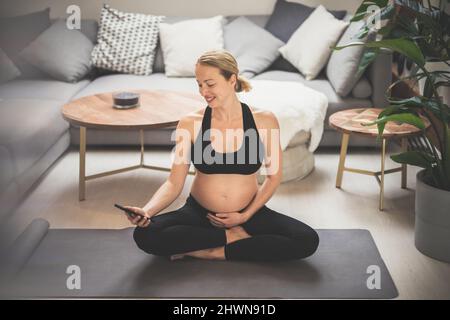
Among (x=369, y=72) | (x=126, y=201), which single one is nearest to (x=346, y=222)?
(x=126, y=201)

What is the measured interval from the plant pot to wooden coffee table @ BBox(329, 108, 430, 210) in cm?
47

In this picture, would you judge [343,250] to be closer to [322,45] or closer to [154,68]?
[322,45]

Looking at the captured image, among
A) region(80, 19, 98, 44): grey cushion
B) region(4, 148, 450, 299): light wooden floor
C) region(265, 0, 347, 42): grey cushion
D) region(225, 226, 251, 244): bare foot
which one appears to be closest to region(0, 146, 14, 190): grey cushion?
region(4, 148, 450, 299): light wooden floor

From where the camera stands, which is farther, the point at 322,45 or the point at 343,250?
the point at 322,45

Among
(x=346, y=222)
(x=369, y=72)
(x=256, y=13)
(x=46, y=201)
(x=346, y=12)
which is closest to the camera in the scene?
(x=346, y=222)

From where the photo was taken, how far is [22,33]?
482 cm

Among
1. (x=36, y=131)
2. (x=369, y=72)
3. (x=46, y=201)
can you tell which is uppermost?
(x=369, y=72)

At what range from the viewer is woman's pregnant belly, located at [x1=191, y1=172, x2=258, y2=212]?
8.93 feet

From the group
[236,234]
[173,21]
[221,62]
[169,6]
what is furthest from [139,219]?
[169,6]

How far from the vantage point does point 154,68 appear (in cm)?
488

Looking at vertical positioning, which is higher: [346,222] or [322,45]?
[322,45]

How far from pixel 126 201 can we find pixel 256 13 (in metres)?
2.21

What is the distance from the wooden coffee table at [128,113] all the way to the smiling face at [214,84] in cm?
88

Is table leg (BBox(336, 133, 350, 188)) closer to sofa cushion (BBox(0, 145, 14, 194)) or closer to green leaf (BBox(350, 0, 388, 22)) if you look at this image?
green leaf (BBox(350, 0, 388, 22))
